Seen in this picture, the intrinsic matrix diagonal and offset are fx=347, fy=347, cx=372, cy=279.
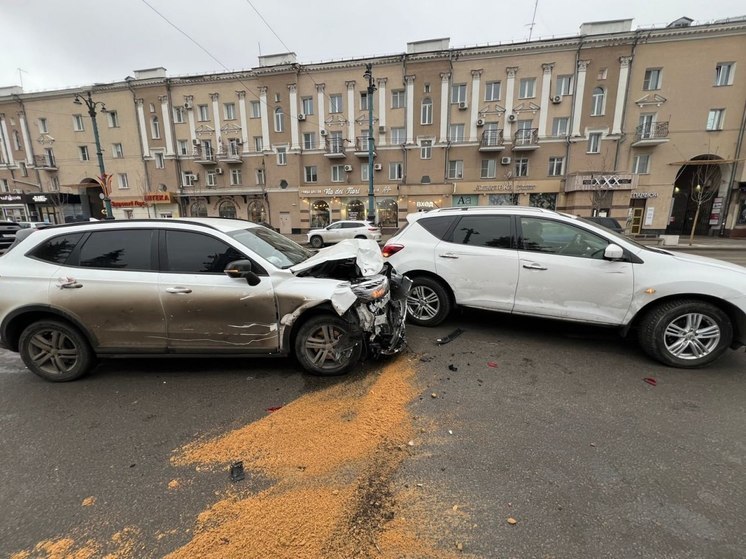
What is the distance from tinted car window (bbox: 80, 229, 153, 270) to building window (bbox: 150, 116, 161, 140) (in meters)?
38.1

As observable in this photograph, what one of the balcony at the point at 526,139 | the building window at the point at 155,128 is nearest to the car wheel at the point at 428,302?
the balcony at the point at 526,139

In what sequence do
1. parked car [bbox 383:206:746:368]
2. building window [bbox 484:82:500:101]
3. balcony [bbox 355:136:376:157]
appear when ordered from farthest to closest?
balcony [bbox 355:136:376:157] < building window [bbox 484:82:500:101] < parked car [bbox 383:206:746:368]

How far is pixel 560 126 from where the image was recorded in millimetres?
27844

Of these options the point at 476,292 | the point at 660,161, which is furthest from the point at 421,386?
the point at 660,161

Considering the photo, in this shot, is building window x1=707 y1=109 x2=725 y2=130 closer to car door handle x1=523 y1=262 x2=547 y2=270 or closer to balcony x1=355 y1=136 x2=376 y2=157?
balcony x1=355 y1=136 x2=376 y2=157

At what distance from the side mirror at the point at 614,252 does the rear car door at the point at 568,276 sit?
100 millimetres

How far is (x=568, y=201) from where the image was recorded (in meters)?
28.3

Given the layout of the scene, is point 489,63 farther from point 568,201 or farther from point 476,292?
point 476,292

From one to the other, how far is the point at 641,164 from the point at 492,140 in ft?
38.5

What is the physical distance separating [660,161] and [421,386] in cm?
3367

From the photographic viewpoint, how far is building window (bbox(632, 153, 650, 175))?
27281mm

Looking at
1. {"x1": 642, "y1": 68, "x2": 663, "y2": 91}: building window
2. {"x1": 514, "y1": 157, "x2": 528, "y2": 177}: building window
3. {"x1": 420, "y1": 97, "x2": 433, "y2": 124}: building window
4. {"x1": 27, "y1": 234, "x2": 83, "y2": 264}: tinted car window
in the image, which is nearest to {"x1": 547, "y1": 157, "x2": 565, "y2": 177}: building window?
{"x1": 514, "y1": 157, "x2": 528, "y2": 177}: building window

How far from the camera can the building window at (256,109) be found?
32.0 m

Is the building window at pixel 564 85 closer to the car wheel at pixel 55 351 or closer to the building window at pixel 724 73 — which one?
the building window at pixel 724 73
